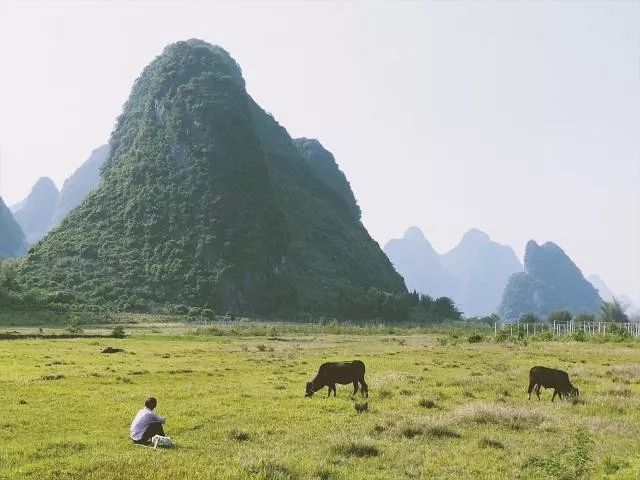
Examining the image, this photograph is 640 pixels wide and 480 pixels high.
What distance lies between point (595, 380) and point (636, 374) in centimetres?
441

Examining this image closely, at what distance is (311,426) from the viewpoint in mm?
19203

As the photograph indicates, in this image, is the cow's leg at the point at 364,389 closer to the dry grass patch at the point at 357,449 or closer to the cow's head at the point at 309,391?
the cow's head at the point at 309,391

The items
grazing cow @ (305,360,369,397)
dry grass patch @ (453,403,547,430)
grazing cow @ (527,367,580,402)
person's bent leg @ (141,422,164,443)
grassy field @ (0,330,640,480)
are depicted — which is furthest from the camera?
grazing cow @ (305,360,369,397)

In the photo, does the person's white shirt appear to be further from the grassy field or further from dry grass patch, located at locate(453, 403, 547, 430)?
dry grass patch, located at locate(453, 403, 547, 430)

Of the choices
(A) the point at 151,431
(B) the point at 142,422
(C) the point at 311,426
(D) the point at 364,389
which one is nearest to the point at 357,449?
(C) the point at 311,426

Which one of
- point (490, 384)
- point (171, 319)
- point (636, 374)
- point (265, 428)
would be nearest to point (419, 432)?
point (265, 428)

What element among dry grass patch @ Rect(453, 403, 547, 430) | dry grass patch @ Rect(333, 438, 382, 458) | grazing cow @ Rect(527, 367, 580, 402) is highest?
grazing cow @ Rect(527, 367, 580, 402)

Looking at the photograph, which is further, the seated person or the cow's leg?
the cow's leg

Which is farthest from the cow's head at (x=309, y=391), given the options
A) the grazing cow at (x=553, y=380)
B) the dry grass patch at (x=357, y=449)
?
the dry grass patch at (x=357, y=449)

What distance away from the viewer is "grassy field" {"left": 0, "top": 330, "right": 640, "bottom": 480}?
45.1 feet

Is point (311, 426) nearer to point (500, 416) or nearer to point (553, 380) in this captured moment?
point (500, 416)

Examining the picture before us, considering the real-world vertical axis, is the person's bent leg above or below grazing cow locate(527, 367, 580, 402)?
below

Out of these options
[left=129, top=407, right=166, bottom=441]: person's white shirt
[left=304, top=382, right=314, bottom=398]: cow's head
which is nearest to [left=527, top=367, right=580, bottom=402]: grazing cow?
[left=304, top=382, right=314, bottom=398]: cow's head

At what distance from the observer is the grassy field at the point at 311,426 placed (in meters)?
13.7
